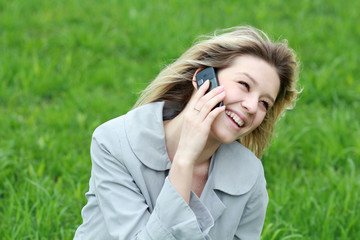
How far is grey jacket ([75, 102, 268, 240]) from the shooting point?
210 centimetres

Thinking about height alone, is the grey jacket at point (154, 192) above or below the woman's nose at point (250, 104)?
below

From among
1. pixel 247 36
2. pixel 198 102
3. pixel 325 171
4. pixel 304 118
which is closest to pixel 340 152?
pixel 325 171

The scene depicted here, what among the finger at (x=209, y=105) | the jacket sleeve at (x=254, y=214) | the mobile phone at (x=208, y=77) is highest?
the mobile phone at (x=208, y=77)

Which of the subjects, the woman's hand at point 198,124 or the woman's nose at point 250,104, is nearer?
the woman's hand at point 198,124

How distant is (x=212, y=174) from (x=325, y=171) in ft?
5.33

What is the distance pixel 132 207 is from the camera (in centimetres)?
220

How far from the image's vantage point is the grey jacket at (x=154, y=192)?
6.89ft

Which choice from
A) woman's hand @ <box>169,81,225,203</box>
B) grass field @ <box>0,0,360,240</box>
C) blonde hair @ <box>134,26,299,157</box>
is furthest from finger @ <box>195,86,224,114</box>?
grass field @ <box>0,0,360,240</box>

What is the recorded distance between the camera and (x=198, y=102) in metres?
2.23

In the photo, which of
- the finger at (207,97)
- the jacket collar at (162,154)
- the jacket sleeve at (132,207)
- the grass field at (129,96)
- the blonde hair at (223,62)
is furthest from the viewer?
the grass field at (129,96)

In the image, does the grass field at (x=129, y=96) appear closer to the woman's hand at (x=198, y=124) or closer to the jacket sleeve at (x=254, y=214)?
the jacket sleeve at (x=254, y=214)

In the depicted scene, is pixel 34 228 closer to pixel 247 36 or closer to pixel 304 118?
pixel 247 36

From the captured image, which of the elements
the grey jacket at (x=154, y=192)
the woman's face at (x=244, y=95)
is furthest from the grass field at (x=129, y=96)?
the woman's face at (x=244, y=95)

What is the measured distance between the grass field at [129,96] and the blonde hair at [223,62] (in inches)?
34.9
